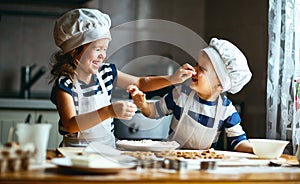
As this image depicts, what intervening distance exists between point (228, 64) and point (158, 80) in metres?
0.28

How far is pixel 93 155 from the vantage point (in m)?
1.44

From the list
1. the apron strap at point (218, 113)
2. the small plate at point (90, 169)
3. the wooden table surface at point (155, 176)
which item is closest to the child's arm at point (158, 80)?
the apron strap at point (218, 113)

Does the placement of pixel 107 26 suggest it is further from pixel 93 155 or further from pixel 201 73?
pixel 93 155

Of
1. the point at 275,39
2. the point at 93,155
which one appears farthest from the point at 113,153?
the point at 275,39

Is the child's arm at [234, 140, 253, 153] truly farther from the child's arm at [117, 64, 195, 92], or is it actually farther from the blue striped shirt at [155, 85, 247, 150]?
the child's arm at [117, 64, 195, 92]

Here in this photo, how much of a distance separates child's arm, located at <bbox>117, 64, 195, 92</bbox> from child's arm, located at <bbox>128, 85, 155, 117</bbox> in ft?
0.25

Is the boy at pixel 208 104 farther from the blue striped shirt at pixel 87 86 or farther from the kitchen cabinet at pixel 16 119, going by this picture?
the kitchen cabinet at pixel 16 119

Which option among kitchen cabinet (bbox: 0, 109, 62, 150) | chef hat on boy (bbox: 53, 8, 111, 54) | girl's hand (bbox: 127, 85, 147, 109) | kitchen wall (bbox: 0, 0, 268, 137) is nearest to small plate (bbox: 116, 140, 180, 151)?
girl's hand (bbox: 127, 85, 147, 109)

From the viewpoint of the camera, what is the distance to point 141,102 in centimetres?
173

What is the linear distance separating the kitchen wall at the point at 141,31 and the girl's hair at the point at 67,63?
122 cm

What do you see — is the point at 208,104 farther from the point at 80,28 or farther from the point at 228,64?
the point at 80,28

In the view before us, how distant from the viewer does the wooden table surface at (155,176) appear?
116 centimetres

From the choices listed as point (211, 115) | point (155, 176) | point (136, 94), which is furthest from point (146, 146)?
point (155, 176)

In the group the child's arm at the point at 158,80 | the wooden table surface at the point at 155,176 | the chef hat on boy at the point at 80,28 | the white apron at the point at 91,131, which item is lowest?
the wooden table surface at the point at 155,176
